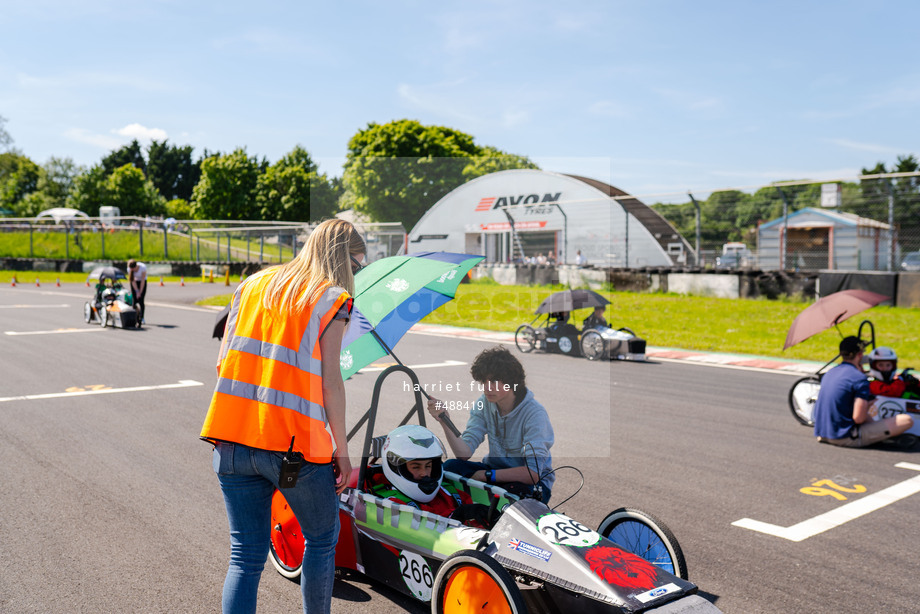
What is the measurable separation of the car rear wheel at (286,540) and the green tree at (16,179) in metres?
77.9

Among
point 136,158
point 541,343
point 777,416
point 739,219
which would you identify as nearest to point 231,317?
point 777,416

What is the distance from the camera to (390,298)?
3367mm

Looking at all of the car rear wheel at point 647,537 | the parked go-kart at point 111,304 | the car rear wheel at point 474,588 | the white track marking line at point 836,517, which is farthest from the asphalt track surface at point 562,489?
the parked go-kart at point 111,304

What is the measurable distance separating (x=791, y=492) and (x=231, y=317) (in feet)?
15.0

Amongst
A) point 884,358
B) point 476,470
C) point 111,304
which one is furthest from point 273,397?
point 111,304

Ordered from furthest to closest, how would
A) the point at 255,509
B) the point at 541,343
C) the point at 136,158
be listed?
the point at 136,158, the point at 541,343, the point at 255,509

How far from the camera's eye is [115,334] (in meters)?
15.3

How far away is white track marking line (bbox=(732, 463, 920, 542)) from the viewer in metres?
4.63

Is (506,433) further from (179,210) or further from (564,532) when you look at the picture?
(179,210)

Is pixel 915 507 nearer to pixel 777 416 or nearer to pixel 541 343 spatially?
pixel 777 416

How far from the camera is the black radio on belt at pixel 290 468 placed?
8.09 feet

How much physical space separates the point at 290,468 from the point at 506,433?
5.05ft

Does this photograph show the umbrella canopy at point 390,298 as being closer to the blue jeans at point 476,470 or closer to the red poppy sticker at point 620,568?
the blue jeans at point 476,470

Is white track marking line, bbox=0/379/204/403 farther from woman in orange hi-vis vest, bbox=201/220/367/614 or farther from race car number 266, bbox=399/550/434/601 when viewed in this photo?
woman in orange hi-vis vest, bbox=201/220/367/614
